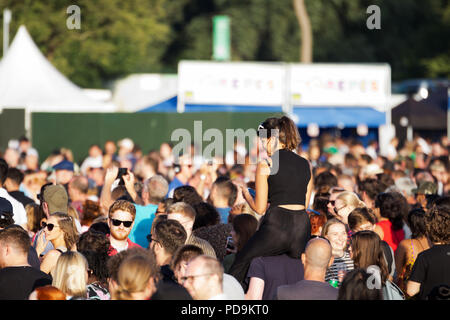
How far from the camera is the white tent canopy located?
21.2 m

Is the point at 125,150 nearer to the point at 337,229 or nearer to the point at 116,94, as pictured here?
the point at 337,229

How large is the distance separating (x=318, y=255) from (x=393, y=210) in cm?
294

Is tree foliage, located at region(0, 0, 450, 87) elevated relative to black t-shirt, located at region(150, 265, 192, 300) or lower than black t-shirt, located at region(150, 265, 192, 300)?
elevated

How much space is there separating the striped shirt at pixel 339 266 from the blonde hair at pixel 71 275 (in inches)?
77.2

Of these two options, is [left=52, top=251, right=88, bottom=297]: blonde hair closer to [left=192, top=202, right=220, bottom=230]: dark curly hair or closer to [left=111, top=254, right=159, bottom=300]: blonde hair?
[left=111, top=254, right=159, bottom=300]: blonde hair

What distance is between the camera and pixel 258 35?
4581 cm

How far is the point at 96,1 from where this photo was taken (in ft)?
130

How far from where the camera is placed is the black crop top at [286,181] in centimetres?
657

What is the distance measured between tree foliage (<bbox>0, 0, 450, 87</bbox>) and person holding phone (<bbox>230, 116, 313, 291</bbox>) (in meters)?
34.5

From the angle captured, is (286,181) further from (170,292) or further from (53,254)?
(53,254)

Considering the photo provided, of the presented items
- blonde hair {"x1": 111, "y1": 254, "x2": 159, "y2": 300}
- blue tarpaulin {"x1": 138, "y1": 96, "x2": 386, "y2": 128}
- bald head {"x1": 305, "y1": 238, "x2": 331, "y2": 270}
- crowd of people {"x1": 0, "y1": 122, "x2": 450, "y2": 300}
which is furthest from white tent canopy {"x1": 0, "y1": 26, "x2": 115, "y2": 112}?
blonde hair {"x1": 111, "y1": 254, "x2": 159, "y2": 300}

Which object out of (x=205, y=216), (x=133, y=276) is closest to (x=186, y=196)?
(x=205, y=216)
